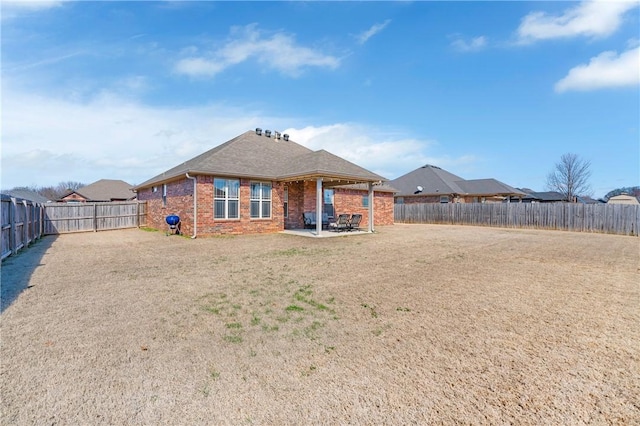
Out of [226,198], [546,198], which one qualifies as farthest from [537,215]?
[546,198]

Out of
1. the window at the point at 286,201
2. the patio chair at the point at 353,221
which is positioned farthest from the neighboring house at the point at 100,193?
the patio chair at the point at 353,221

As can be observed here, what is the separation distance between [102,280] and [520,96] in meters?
20.6

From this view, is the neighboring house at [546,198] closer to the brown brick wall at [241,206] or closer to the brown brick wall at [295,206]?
the brown brick wall at [241,206]

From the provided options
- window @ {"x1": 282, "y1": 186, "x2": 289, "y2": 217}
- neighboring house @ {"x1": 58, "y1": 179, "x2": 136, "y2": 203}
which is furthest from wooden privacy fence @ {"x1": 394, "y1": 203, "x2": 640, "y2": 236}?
neighboring house @ {"x1": 58, "y1": 179, "x2": 136, "y2": 203}

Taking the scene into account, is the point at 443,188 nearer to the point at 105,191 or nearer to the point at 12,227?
the point at 12,227

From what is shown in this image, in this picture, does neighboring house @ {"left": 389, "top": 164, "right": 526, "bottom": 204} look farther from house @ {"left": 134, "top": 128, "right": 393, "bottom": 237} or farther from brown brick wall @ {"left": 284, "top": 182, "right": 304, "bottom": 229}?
brown brick wall @ {"left": 284, "top": 182, "right": 304, "bottom": 229}

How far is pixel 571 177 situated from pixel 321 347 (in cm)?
4752

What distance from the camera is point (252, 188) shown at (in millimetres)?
15117

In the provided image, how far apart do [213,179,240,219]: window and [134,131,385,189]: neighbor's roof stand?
56 cm

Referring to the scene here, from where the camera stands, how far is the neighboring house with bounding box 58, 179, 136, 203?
3752 centimetres

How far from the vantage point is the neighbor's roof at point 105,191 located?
3769 centimetres

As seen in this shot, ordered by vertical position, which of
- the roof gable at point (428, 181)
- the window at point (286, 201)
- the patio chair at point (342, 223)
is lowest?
the patio chair at point (342, 223)

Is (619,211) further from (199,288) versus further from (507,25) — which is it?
(199,288)

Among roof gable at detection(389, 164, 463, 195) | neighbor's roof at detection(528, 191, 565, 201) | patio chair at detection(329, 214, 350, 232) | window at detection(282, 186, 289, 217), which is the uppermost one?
roof gable at detection(389, 164, 463, 195)
